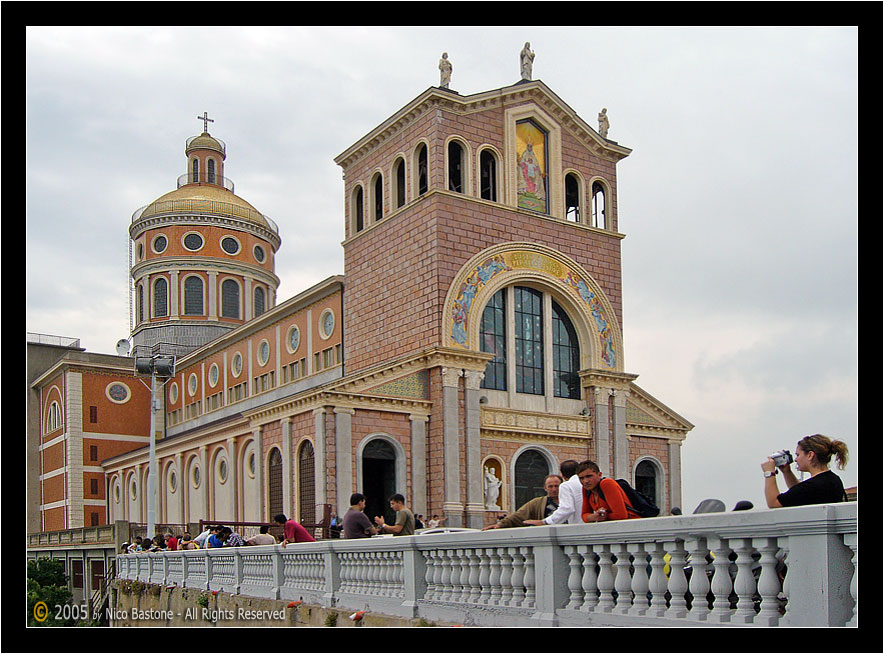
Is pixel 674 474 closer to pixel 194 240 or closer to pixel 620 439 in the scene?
pixel 620 439

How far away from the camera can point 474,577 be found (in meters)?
10.2

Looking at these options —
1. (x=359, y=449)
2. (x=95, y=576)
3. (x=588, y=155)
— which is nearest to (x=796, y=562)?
(x=359, y=449)

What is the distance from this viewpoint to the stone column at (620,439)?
3666 centimetres

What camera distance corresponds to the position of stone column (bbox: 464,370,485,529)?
32719 mm

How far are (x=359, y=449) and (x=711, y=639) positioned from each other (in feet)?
81.7

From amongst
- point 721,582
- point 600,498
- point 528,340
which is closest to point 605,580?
point 721,582

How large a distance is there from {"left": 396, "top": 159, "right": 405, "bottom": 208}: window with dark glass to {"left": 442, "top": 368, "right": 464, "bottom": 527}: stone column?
23.4ft

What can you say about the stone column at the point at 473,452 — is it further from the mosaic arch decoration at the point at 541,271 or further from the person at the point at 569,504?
the person at the point at 569,504

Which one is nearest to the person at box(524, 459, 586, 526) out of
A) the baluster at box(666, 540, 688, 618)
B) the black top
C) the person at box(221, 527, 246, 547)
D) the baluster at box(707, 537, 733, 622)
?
the baluster at box(666, 540, 688, 618)

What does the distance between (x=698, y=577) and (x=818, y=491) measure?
3.69 feet

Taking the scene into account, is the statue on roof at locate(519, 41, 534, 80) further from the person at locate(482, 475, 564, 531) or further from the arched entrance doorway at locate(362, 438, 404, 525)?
the person at locate(482, 475, 564, 531)

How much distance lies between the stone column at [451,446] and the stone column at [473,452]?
36cm

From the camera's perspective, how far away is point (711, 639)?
7262mm

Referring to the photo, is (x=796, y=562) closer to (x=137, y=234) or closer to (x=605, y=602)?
(x=605, y=602)
